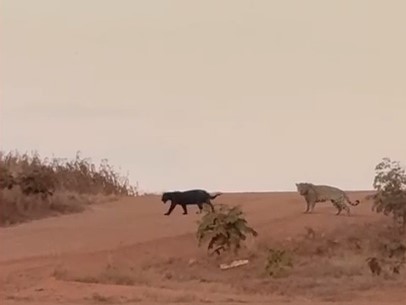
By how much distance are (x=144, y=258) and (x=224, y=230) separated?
2.02 metres

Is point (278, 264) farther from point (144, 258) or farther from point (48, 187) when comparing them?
point (48, 187)

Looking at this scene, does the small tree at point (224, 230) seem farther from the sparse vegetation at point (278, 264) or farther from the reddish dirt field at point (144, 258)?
the sparse vegetation at point (278, 264)

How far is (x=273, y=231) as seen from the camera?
2752 centimetres

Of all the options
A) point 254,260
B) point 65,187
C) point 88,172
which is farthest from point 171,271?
point 88,172

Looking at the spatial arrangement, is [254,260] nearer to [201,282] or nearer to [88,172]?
[201,282]

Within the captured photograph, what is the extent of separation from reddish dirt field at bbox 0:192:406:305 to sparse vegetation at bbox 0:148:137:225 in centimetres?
75

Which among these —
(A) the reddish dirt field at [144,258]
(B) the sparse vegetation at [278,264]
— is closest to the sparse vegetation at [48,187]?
(A) the reddish dirt field at [144,258]

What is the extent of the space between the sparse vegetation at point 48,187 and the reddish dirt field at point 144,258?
754mm

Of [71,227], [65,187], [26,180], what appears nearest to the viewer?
[71,227]

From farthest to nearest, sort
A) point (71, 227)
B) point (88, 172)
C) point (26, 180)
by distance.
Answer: point (88, 172) → point (26, 180) → point (71, 227)

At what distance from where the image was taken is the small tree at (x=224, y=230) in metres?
24.0

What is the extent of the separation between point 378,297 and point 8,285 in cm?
638

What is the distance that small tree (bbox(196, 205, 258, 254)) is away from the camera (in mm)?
23969

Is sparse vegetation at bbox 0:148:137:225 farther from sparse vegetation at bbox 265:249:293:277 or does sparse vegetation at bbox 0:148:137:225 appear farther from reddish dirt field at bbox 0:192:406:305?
sparse vegetation at bbox 265:249:293:277
